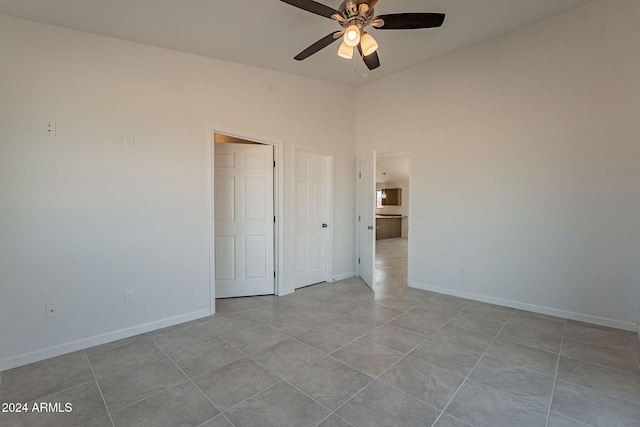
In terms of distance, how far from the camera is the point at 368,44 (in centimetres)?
228

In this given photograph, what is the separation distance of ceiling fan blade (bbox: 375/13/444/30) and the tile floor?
8.76ft

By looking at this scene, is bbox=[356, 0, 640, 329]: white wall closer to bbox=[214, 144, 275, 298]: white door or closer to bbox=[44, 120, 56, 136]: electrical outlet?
bbox=[214, 144, 275, 298]: white door

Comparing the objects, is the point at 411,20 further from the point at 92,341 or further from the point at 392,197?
the point at 392,197

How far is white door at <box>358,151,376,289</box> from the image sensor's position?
416 cm

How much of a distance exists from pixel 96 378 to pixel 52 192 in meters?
1.62

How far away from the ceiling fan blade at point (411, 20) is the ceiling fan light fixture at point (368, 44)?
5.4 inches

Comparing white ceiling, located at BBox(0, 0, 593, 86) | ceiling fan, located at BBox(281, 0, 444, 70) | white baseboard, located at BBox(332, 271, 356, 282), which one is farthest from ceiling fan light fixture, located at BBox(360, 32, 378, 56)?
white baseboard, located at BBox(332, 271, 356, 282)

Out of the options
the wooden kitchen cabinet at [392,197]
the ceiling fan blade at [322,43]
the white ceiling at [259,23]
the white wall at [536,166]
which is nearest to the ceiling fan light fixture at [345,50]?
the ceiling fan blade at [322,43]

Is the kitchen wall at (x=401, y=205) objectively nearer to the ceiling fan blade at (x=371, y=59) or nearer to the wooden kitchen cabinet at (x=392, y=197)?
the wooden kitchen cabinet at (x=392, y=197)

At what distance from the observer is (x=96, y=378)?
2.12m

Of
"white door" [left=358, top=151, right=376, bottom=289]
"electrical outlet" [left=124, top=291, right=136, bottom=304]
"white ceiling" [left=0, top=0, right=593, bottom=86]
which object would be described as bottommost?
"electrical outlet" [left=124, top=291, right=136, bottom=304]

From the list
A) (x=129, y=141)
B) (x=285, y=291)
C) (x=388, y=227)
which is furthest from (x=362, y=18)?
(x=388, y=227)

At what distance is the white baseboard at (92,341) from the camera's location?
91.2 inches

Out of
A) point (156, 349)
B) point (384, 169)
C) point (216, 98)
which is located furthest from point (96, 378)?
point (384, 169)
